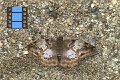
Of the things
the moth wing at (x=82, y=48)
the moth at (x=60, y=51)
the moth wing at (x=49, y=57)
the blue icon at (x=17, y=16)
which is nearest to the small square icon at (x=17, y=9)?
the blue icon at (x=17, y=16)

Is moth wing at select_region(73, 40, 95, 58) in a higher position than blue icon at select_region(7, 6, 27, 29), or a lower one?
lower

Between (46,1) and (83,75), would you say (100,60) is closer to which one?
(83,75)

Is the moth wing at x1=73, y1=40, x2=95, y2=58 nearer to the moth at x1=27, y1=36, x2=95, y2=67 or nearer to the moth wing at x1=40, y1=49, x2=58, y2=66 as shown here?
the moth at x1=27, y1=36, x2=95, y2=67

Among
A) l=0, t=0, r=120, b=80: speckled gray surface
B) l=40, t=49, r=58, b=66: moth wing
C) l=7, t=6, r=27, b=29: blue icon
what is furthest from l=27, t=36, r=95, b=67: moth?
l=7, t=6, r=27, b=29: blue icon

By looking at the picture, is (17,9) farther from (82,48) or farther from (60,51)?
(82,48)

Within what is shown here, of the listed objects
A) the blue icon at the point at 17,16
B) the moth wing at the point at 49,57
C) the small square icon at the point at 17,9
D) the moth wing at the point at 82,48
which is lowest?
the moth wing at the point at 49,57

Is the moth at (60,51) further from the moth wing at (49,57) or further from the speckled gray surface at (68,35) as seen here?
the speckled gray surface at (68,35)
